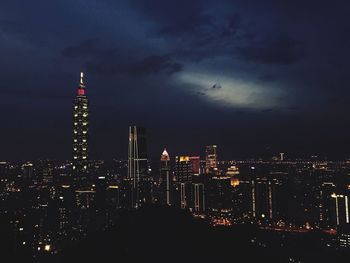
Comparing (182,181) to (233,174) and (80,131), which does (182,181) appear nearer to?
(233,174)

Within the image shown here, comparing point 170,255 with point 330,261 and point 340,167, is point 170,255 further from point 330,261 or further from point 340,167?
point 340,167

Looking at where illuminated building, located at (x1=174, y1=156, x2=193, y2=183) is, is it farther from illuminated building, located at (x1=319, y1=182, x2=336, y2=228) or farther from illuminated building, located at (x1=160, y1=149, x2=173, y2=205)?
illuminated building, located at (x1=319, y1=182, x2=336, y2=228)

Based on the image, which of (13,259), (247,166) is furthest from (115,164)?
(13,259)

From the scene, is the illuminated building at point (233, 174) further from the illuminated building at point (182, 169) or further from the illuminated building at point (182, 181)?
the illuminated building at point (182, 169)

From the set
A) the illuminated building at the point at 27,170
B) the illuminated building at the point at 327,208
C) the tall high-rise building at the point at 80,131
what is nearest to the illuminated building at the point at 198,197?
the illuminated building at the point at 327,208

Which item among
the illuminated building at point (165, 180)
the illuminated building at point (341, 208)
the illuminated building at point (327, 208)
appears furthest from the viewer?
the illuminated building at point (165, 180)

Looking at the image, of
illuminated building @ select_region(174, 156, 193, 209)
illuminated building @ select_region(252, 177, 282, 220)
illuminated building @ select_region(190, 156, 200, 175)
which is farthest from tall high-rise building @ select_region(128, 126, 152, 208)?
illuminated building @ select_region(252, 177, 282, 220)

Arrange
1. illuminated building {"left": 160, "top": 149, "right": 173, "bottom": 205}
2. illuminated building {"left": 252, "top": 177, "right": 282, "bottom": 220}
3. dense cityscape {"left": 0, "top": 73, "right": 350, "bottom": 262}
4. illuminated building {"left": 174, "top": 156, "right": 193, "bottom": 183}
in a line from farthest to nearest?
illuminated building {"left": 174, "top": 156, "right": 193, "bottom": 183}
illuminated building {"left": 160, "top": 149, "right": 173, "bottom": 205}
illuminated building {"left": 252, "top": 177, "right": 282, "bottom": 220}
dense cityscape {"left": 0, "top": 73, "right": 350, "bottom": 262}
